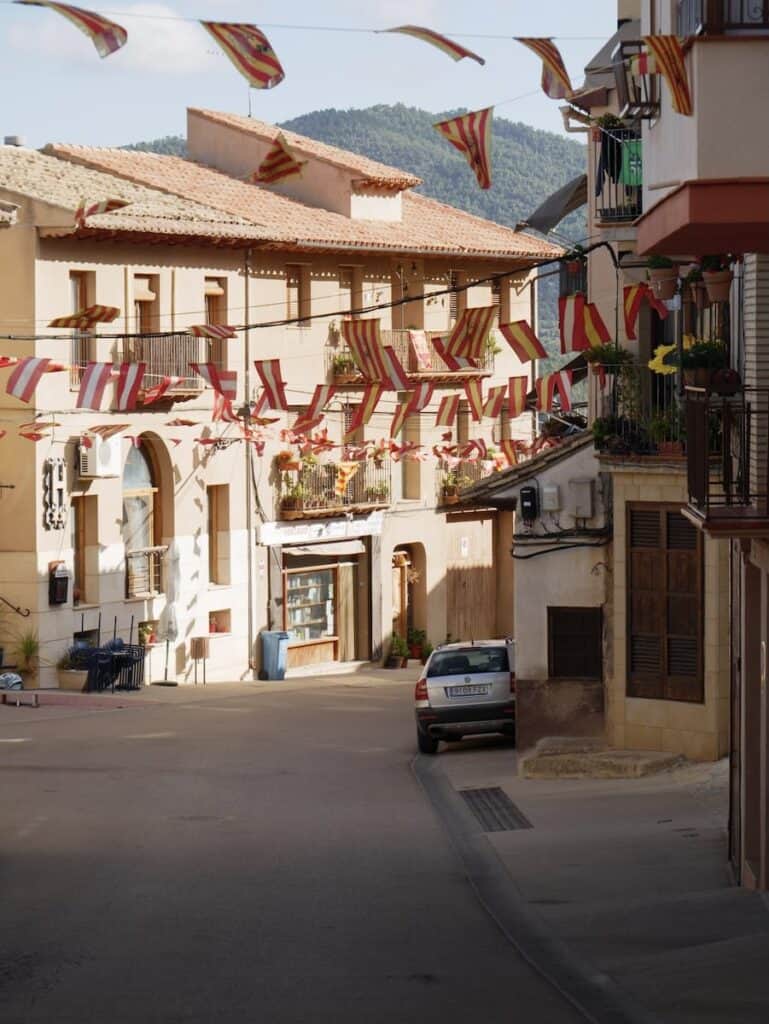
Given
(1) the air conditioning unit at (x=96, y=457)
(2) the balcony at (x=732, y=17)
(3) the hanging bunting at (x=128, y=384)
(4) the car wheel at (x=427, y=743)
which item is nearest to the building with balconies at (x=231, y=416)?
(1) the air conditioning unit at (x=96, y=457)

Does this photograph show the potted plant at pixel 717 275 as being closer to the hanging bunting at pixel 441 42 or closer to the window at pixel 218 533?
the hanging bunting at pixel 441 42

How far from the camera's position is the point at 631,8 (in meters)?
28.7

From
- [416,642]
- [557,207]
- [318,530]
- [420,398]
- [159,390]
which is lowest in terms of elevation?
[416,642]

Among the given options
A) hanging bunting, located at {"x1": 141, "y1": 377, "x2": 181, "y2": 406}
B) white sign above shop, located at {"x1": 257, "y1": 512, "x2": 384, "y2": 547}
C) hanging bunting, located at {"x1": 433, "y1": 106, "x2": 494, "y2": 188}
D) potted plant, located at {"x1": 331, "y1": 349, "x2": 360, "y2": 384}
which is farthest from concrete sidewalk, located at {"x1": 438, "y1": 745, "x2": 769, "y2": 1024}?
potted plant, located at {"x1": 331, "y1": 349, "x2": 360, "y2": 384}

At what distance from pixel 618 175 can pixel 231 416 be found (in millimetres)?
17071

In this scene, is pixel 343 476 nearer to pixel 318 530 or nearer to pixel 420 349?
pixel 318 530

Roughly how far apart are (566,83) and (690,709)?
835cm

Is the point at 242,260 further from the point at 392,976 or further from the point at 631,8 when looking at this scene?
the point at 392,976

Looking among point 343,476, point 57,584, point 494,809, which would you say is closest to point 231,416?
point 57,584

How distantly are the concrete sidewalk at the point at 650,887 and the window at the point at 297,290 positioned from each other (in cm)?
2198

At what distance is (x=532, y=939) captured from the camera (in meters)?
14.2

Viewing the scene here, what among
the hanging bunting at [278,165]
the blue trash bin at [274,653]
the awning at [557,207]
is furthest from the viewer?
the blue trash bin at [274,653]

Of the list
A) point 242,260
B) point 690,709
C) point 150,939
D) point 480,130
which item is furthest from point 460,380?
point 150,939

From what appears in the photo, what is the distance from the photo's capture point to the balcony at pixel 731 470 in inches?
536
